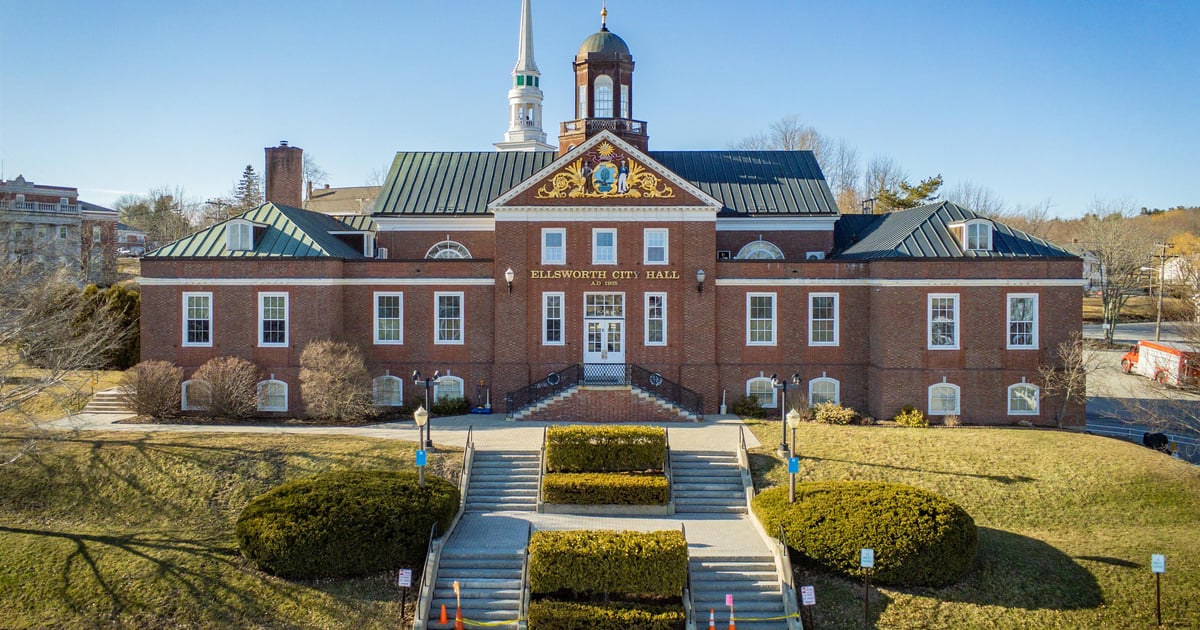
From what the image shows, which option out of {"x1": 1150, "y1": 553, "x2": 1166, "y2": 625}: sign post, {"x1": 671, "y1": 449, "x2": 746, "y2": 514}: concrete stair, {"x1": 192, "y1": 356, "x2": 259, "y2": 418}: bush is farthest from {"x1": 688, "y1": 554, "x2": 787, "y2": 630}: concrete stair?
{"x1": 192, "y1": 356, "x2": 259, "y2": 418}: bush

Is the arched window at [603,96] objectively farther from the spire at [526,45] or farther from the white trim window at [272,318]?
the spire at [526,45]

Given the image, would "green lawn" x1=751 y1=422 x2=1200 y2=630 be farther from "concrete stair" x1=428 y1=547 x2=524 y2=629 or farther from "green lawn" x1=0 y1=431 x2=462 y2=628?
"green lawn" x1=0 y1=431 x2=462 y2=628

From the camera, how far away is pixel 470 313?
103ft

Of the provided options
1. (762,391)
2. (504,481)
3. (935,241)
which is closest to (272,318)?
(504,481)

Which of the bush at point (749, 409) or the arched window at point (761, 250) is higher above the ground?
the arched window at point (761, 250)

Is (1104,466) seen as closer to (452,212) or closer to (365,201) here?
(452,212)

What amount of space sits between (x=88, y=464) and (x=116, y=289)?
1894 cm

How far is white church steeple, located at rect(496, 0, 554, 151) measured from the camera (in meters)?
61.2

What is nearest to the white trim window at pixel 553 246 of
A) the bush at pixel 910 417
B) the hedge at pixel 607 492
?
the hedge at pixel 607 492

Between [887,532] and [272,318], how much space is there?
2284cm

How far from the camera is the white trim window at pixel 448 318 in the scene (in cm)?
3142

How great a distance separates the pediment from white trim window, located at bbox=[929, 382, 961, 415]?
10.1 meters

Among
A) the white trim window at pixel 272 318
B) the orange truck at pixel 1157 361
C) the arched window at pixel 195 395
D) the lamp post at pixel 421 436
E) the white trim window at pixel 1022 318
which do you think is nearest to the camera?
the lamp post at pixel 421 436

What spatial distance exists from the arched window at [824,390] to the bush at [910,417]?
2402mm
